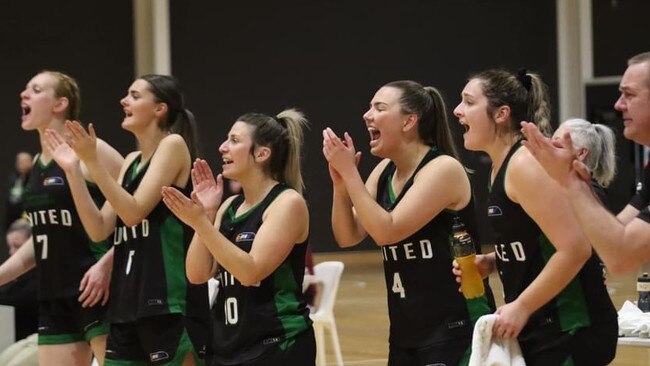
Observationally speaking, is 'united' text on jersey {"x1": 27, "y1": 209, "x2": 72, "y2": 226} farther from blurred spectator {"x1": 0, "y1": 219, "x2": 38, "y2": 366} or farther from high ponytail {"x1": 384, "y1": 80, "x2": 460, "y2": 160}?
high ponytail {"x1": 384, "y1": 80, "x2": 460, "y2": 160}

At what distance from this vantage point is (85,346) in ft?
Result: 15.9

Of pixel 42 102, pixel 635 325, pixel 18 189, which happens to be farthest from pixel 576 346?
pixel 18 189

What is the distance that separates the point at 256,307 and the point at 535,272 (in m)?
0.97

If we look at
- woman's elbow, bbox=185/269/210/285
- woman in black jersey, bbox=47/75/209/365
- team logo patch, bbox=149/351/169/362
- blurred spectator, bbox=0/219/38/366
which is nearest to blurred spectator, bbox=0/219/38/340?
blurred spectator, bbox=0/219/38/366

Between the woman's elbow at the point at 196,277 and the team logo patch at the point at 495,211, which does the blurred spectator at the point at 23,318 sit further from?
the team logo patch at the point at 495,211

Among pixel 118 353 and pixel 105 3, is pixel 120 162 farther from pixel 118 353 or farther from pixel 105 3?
pixel 105 3

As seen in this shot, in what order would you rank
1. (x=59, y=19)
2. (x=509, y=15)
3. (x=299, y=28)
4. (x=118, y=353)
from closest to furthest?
1. (x=118, y=353)
2. (x=59, y=19)
3. (x=299, y=28)
4. (x=509, y=15)

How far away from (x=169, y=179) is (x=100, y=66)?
38.0ft

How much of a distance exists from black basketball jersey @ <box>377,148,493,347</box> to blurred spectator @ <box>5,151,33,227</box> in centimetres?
1099

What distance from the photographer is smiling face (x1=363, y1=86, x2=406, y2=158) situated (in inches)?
149

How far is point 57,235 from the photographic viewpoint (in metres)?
4.86

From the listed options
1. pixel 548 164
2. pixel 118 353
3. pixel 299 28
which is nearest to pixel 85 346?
pixel 118 353

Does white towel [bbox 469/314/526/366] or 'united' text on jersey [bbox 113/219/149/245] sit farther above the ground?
'united' text on jersey [bbox 113/219/149/245]

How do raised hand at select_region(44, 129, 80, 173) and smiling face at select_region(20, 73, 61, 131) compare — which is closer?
raised hand at select_region(44, 129, 80, 173)
